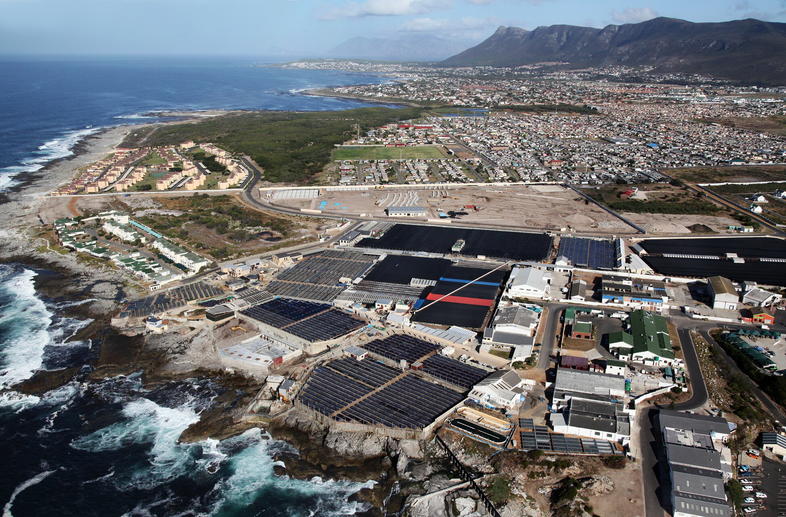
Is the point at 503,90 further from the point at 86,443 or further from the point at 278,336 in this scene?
the point at 86,443

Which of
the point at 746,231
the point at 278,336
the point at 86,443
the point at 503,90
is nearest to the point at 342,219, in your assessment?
the point at 278,336

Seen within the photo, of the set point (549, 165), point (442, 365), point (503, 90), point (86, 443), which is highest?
point (503, 90)

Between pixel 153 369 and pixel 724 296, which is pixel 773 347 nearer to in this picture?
pixel 724 296

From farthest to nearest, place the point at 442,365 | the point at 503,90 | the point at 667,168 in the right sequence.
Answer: the point at 503,90 → the point at 667,168 → the point at 442,365

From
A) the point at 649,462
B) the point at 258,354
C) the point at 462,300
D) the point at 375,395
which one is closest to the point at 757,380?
the point at 649,462

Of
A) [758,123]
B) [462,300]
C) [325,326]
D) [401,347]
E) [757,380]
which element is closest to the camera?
[757,380]

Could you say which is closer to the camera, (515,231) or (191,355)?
(191,355)

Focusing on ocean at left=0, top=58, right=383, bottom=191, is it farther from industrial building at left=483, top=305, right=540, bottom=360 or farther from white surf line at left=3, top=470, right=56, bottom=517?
industrial building at left=483, top=305, right=540, bottom=360
